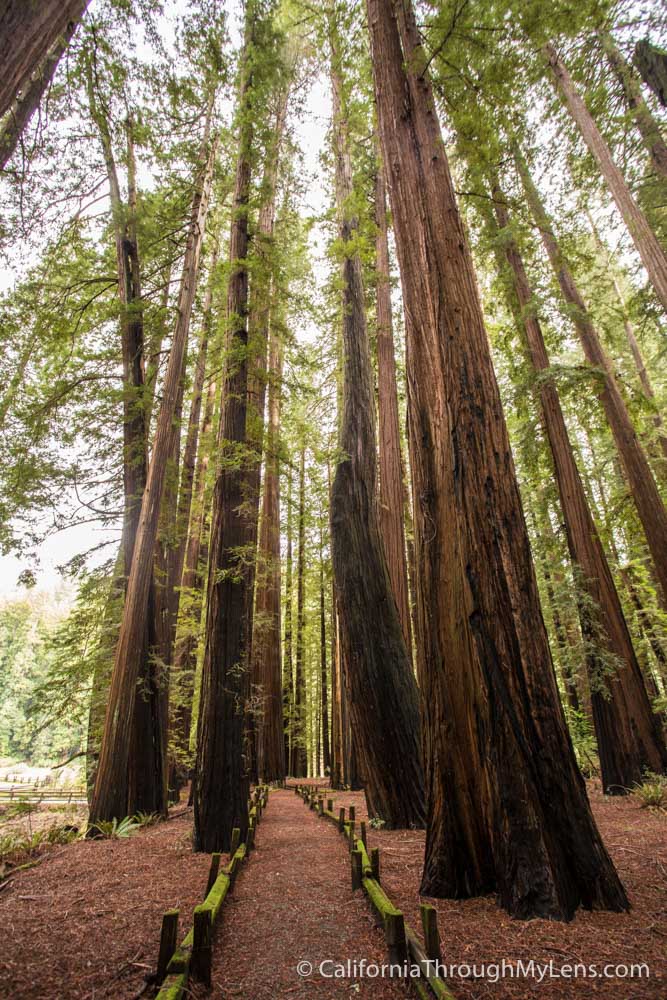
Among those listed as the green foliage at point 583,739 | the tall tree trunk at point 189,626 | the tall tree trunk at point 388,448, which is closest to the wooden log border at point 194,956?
the tall tree trunk at point 388,448

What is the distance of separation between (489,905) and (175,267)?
38.7 feet

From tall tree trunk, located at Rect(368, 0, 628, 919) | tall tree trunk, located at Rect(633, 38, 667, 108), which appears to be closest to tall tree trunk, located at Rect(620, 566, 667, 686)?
tall tree trunk, located at Rect(633, 38, 667, 108)

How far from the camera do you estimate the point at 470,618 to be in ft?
10.9

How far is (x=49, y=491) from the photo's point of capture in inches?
364

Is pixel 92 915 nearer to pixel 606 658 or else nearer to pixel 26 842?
pixel 26 842

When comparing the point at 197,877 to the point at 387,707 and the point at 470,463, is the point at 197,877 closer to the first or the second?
the point at 387,707

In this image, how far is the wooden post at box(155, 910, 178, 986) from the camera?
233 cm

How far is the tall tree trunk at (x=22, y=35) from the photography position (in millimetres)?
2357

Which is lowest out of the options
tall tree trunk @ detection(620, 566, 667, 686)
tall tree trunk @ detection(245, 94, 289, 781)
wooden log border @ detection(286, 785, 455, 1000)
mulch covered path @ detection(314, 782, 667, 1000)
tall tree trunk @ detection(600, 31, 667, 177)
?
mulch covered path @ detection(314, 782, 667, 1000)

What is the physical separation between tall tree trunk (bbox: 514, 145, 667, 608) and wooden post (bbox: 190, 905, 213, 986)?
8.18m

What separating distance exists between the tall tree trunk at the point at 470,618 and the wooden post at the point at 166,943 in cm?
194

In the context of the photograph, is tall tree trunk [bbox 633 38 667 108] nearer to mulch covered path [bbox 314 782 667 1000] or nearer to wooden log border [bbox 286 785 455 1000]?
mulch covered path [bbox 314 782 667 1000]

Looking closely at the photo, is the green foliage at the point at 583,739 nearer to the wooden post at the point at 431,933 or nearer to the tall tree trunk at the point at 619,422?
the tall tree trunk at the point at 619,422

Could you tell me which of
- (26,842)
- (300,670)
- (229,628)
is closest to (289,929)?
(229,628)
